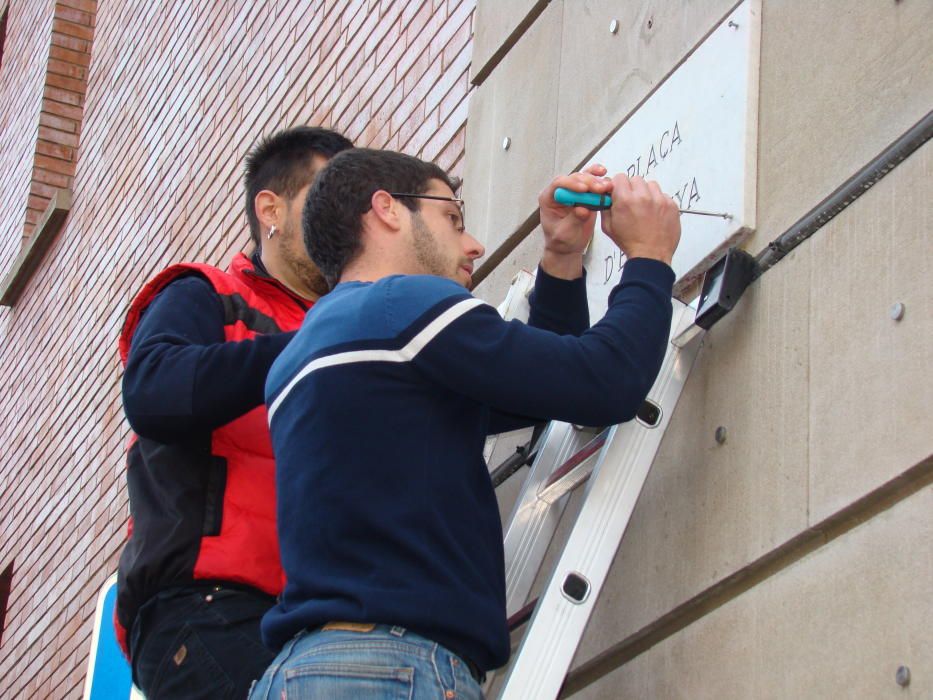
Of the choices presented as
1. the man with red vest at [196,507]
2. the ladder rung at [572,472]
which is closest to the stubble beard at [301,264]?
the man with red vest at [196,507]

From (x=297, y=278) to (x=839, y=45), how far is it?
4.23 ft

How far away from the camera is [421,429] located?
2.56 meters

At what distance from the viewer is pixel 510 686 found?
8.30 feet

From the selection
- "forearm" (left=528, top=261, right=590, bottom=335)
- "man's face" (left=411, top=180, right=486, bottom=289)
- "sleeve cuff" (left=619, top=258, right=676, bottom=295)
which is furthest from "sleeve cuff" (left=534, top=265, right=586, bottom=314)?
"sleeve cuff" (left=619, top=258, right=676, bottom=295)

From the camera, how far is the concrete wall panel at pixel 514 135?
154 inches

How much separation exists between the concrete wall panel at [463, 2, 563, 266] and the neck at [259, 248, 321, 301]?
63 cm

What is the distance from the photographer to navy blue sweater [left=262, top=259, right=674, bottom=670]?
2430 millimetres

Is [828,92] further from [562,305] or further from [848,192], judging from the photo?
[562,305]

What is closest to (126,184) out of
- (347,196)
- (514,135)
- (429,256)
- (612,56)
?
(514,135)

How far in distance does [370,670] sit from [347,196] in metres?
1.06

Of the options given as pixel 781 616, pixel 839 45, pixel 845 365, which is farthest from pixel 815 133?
pixel 781 616

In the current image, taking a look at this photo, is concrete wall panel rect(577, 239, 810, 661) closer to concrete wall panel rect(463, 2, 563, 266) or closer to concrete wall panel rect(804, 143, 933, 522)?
concrete wall panel rect(804, 143, 933, 522)

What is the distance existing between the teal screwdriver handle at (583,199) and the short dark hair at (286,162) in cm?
98

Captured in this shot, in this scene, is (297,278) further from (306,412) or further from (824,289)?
(824,289)
